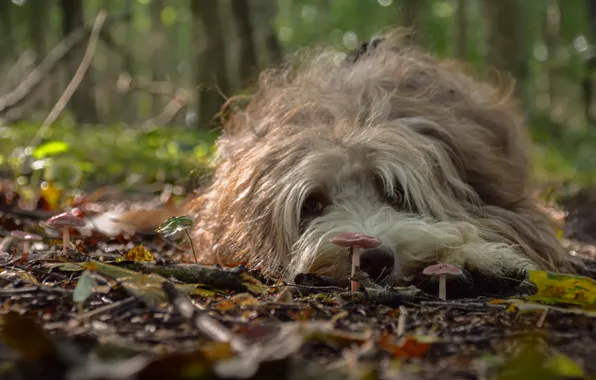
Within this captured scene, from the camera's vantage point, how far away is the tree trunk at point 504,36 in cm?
1498

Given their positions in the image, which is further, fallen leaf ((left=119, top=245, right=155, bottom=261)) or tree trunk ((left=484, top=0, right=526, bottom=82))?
tree trunk ((left=484, top=0, right=526, bottom=82))

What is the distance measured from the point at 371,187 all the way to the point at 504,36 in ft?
39.9

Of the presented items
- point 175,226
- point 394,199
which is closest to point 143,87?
point 394,199

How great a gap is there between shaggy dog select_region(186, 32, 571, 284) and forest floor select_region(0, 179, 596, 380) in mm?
306

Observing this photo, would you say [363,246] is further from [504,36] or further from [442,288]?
[504,36]

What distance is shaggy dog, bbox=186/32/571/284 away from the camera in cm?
340

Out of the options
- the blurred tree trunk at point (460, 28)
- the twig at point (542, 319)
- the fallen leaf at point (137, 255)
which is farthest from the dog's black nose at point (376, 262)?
the blurred tree trunk at point (460, 28)

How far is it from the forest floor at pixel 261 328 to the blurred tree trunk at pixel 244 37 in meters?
8.01

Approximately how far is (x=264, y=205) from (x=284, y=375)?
2.35 meters

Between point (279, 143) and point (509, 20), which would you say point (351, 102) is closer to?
point (279, 143)

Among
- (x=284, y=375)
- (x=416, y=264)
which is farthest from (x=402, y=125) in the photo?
(x=284, y=375)

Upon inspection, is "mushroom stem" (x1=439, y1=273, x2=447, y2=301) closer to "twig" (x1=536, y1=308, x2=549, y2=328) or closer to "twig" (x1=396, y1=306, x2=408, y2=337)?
"twig" (x1=396, y1=306, x2=408, y2=337)

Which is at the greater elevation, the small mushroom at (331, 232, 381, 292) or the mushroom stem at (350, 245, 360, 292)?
the small mushroom at (331, 232, 381, 292)

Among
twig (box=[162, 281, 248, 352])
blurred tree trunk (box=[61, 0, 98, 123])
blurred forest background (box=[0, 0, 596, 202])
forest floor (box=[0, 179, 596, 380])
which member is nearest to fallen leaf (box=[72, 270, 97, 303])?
forest floor (box=[0, 179, 596, 380])
